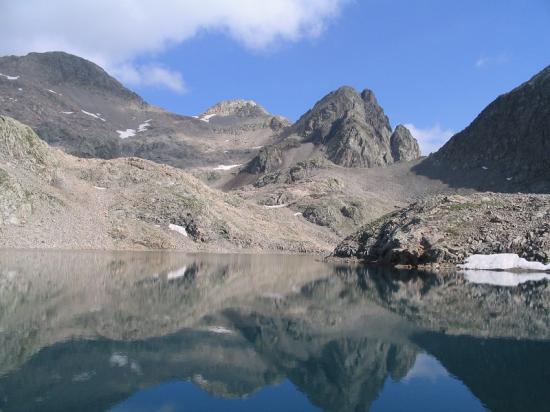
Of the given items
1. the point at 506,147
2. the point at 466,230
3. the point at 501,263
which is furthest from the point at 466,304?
the point at 506,147

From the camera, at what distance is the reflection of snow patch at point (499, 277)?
43.5 metres

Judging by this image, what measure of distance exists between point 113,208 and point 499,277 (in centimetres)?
7035

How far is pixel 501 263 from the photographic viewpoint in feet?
180

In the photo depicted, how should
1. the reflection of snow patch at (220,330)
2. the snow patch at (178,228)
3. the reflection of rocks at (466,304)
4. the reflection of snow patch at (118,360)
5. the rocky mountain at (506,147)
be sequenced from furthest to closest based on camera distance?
1. the rocky mountain at (506,147)
2. the snow patch at (178,228)
3. the reflection of rocks at (466,304)
4. the reflection of snow patch at (220,330)
5. the reflection of snow patch at (118,360)

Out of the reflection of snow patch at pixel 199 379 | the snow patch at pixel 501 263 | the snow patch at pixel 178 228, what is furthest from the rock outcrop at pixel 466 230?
the reflection of snow patch at pixel 199 379

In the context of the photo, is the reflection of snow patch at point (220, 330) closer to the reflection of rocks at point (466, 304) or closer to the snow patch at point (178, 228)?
the reflection of rocks at point (466, 304)

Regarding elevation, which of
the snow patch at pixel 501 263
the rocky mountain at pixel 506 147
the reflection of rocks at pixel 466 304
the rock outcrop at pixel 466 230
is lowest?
the reflection of rocks at pixel 466 304

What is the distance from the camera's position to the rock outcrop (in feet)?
181

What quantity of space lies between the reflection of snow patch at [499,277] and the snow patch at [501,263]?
1.49 m

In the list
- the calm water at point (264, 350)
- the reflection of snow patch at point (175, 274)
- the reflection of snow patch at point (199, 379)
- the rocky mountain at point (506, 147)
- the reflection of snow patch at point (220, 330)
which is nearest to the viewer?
the calm water at point (264, 350)

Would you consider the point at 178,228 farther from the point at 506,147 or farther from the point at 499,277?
the point at 506,147

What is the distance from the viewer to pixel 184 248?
9500cm

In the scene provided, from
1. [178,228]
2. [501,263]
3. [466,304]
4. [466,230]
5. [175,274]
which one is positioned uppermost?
[466,230]

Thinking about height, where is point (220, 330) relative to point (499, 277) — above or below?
below
